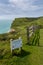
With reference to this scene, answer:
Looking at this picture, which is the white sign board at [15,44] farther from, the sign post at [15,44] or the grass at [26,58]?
the grass at [26,58]

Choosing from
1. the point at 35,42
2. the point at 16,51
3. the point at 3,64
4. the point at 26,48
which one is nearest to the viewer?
the point at 3,64

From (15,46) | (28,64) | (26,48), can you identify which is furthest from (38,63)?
(26,48)

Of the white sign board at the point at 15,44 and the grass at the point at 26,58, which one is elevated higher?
the white sign board at the point at 15,44

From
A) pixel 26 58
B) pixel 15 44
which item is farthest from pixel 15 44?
pixel 26 58

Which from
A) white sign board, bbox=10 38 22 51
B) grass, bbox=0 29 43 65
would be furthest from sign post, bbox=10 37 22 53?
grass, bbox=0 29 43 65

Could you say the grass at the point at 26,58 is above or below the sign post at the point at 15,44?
below

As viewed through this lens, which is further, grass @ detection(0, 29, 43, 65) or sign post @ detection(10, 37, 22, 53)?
sign post @ detection(10, 37, 22, 53)

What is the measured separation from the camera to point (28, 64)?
1433cm

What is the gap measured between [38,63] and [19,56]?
214 centimetres

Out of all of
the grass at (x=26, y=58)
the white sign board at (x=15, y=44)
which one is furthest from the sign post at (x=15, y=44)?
the grass at (x=26, y=58)

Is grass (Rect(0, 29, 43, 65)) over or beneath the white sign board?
beneath

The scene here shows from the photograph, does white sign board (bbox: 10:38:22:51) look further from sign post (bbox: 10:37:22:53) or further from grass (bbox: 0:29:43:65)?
grass (bbox: 0:29:43:65)

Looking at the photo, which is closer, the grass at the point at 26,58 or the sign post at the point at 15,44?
the grass at the point at 26,58

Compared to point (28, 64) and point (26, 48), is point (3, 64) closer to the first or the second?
point (28, 64)
